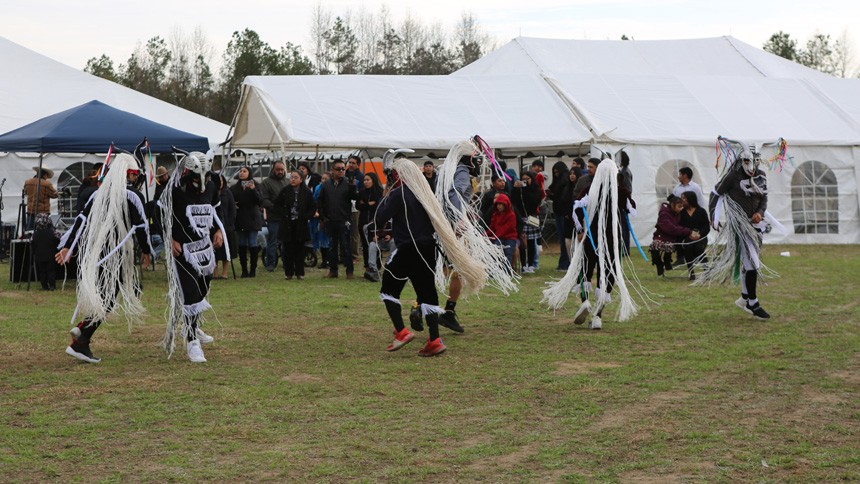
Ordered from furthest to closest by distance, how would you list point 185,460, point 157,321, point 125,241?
point 157,321, point 125,241, point 185,460

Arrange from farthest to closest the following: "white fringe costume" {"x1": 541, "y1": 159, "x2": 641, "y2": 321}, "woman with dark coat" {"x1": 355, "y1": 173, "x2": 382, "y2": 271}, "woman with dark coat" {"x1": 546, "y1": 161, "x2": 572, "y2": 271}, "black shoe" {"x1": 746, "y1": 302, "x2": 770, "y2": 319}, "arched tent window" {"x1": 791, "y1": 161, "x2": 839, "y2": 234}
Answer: "arched tent window" {"x1": 791, "y1": 161, "x2": 839, "y2": 234} → "woman with dark coat" {"x1": 546, "y1": 161, "x2": 572, "y2": 271} → "woman with dark coat" {"x1": 355, "y1": 173, "x2": 382, "y2": 271} → "black shoe" {"x1": 746, "y1": 302, "x2": 770, "y2": 319} → "white fringe costume" {"x1": 541, "y1": 159, "x2": 641, "y2": 321}

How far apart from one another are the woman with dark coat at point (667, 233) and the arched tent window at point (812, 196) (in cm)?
709

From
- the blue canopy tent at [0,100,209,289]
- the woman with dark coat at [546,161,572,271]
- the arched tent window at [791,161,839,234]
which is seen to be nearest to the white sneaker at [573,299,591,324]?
the woman with dark coat at [546,161,572,271]

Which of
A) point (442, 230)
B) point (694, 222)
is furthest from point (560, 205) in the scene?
point (442, 230)

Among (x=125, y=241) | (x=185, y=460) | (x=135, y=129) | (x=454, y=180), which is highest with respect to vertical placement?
(x=135, y=129)

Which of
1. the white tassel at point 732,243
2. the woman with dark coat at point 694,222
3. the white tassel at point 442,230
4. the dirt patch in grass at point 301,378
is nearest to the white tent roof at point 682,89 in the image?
the woman with dark coat at point 694,222

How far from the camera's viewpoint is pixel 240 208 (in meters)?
13.6

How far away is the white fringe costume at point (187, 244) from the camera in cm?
708

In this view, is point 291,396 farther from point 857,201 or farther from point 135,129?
point 857,201

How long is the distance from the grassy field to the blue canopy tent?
374cm

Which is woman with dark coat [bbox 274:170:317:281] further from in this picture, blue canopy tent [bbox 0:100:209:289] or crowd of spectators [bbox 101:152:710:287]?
blue canopy tent [bbox 0:100:209:289]

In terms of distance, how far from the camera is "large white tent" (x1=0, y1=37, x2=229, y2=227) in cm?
1966

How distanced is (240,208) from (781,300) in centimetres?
781

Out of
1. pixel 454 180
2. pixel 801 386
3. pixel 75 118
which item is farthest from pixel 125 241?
pixel 75 118
